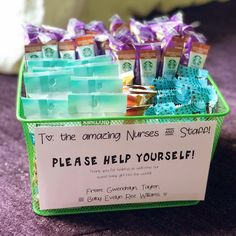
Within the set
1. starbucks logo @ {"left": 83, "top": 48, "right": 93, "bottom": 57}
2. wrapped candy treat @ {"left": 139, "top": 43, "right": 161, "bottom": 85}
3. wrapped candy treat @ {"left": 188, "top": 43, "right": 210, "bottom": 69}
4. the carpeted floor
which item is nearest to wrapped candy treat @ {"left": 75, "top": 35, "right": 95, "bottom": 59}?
starbucks logo @ {"left": 83, "top": 48, "right": 93, "bottom": 57}

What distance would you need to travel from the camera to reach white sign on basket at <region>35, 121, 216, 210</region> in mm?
891

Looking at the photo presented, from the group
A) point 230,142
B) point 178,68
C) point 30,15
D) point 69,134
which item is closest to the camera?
point 69,134

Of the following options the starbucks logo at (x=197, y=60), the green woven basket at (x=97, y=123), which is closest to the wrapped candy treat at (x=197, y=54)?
the starbucks logo at (x=197, y=60)

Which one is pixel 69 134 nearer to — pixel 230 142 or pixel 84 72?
pixel 84 72

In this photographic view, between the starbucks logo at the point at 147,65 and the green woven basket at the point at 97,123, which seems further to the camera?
the starbucks logo at the point at 147,65

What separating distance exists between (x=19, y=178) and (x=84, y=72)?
13.2 inches

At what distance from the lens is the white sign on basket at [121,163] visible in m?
0.89

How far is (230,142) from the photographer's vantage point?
4.11 ft

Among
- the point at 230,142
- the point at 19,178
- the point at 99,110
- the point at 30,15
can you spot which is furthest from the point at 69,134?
the point at 30,15

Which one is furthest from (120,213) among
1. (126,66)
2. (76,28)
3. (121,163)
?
(76,28)

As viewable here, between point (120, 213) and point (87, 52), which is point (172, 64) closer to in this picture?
point (87, 52)

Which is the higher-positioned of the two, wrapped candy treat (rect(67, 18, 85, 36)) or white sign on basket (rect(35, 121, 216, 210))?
wrapped candy treat (rect(67, 18, 85, 36))

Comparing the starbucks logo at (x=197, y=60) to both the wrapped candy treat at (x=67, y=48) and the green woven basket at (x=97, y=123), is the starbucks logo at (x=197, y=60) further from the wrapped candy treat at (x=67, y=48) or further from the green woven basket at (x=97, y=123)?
the wrapped candy treat at (x=67, y=48)

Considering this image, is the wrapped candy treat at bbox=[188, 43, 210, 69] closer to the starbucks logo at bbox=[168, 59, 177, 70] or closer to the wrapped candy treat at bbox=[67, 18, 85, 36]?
the starbucks logo at bbox=[168, 59, 177, 70]
